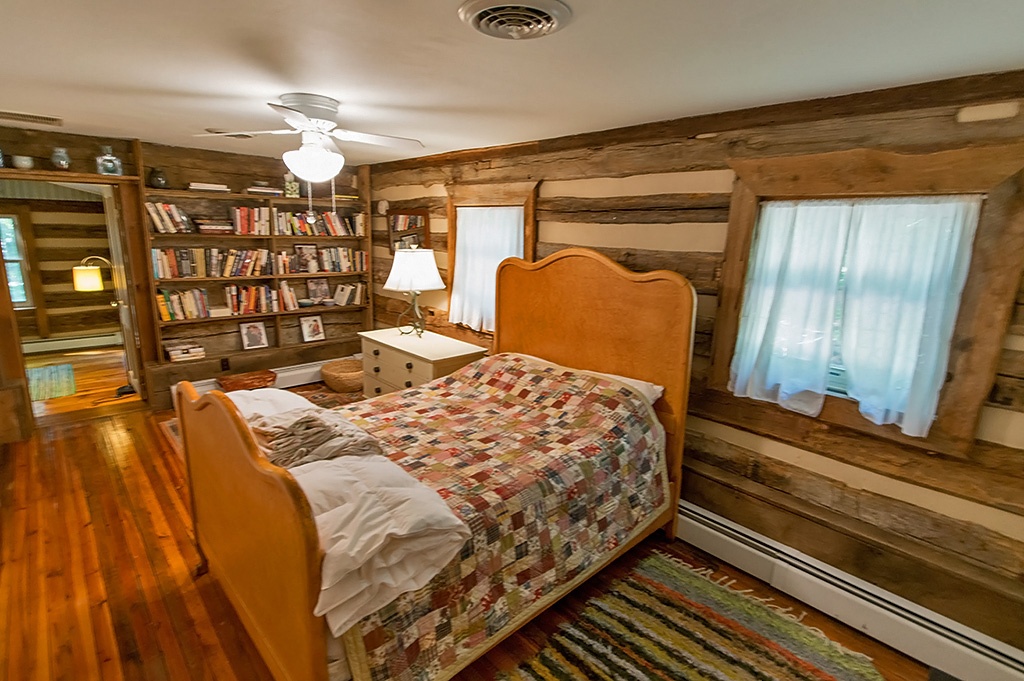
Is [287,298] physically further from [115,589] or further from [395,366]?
[115,589]

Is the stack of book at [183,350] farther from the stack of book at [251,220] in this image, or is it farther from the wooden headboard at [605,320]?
the wooden headboard at [605,320]

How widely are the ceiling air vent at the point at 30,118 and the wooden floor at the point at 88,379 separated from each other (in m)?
2.27

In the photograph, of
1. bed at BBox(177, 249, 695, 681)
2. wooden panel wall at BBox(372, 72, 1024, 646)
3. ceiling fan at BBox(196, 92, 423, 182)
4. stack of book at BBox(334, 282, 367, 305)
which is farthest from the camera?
stack of book at BBox(334, 282, 367, 305)

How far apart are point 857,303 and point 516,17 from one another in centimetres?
167

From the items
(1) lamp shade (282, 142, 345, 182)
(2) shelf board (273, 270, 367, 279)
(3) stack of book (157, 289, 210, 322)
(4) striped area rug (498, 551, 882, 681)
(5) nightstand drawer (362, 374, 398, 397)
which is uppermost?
(1) lamp shade (282, 142, 345, 182)

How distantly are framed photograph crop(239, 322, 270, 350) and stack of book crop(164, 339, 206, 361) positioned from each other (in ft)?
1.09

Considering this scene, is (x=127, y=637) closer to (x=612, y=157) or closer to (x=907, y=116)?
(x=612, y=157)

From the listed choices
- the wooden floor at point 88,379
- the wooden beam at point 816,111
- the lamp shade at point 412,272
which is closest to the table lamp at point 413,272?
the lamp shade at point 412,272

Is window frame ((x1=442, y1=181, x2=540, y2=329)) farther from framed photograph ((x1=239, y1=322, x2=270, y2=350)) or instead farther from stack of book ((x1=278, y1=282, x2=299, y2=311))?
framed photograph ((x1=239, y1=322, x2=270, y2=350))

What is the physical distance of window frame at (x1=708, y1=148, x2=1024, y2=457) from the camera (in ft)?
5.29

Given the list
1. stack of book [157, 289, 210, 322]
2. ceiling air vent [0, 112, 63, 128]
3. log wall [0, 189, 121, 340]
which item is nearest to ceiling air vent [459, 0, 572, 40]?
ceiling air vent [0, 112, 63, 128]

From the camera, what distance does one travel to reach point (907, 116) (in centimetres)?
178

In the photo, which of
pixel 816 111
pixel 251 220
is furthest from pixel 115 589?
pixel 816 111

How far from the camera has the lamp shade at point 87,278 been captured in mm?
5707
